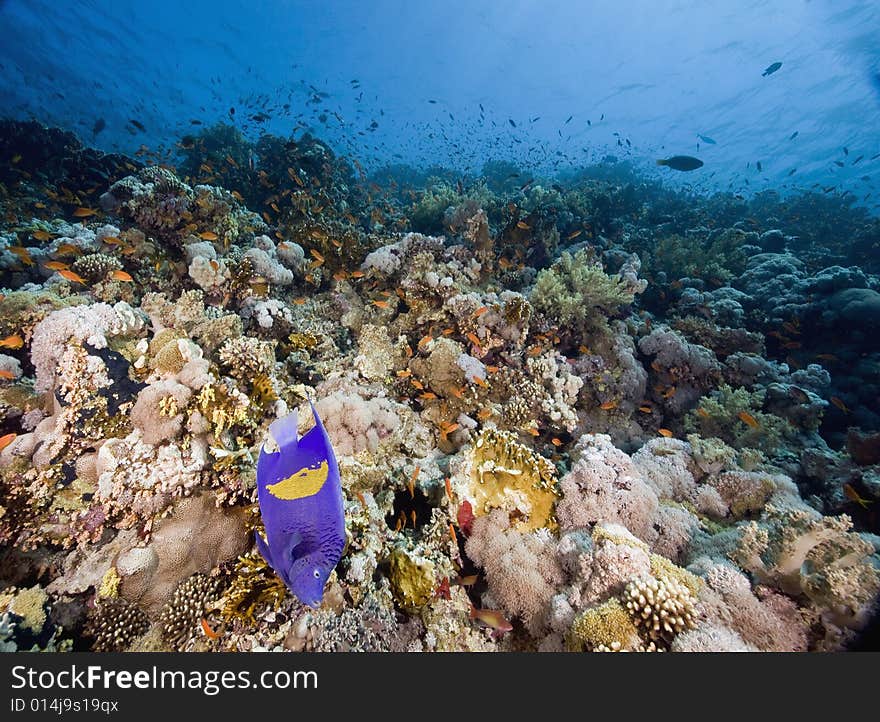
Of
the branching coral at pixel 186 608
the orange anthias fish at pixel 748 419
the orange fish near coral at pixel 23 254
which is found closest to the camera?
the branching coral at pixel 186 608

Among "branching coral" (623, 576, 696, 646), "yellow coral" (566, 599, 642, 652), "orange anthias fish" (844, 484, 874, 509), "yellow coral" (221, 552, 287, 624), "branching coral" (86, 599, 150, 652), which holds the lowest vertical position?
"branching coral" (86, 599, 150, 652)

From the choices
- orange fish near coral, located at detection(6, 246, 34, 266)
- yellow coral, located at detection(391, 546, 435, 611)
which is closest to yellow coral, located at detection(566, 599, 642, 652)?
yellow coral, located at detection(391, 546, 435, 611)

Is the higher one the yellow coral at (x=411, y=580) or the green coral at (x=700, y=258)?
the green coral at (x=700, y=258)

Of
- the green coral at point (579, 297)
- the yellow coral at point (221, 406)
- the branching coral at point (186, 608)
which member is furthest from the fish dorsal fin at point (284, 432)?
the green coral at point (579, 297)

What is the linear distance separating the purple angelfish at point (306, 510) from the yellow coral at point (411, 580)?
1350 mm

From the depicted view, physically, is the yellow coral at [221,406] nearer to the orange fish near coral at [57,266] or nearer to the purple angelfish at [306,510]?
the purple angelfish at [306,510]

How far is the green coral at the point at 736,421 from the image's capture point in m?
5.56

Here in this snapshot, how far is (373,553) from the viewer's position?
246cm

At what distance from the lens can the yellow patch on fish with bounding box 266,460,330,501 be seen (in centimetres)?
132

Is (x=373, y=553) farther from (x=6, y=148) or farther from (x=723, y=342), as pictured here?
(x=6, y=148)

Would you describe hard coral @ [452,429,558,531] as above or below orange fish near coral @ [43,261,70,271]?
below

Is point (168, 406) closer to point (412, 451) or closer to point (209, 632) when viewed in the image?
point (209, 632)

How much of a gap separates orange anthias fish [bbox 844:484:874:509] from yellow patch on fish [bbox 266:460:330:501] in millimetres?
6037

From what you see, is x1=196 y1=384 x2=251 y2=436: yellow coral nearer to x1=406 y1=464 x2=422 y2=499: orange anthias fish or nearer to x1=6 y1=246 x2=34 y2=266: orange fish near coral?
x1=406 y1=464 x2=422 y2=499: orange anthias fish
